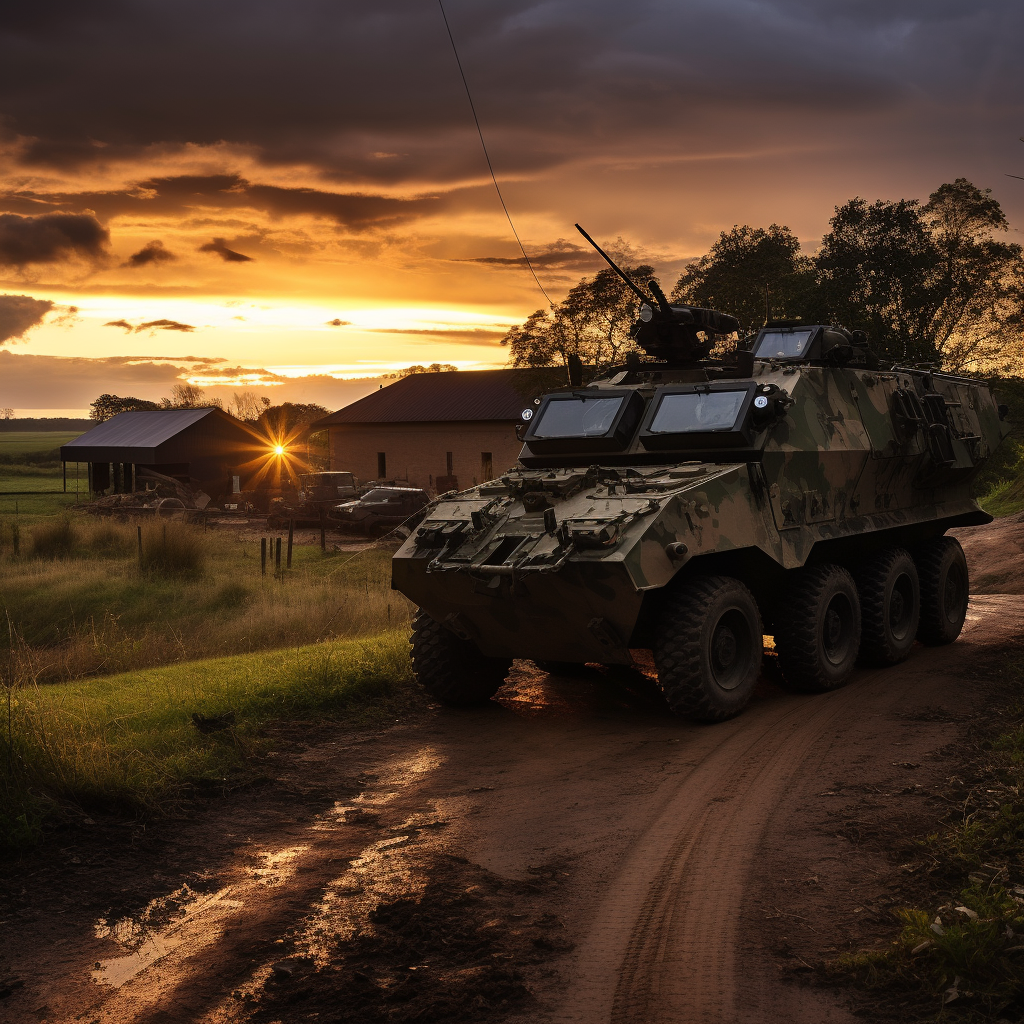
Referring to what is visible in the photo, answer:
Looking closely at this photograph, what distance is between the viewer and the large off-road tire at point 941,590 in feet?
42.2

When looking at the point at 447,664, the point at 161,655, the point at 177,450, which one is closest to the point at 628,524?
the point at 447,664

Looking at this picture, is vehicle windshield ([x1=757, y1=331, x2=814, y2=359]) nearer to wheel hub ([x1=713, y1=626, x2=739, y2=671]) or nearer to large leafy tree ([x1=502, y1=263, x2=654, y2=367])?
wheel hub ([x1=713, y1=626, x2=739, y2=671])

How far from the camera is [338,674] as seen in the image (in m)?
10.3

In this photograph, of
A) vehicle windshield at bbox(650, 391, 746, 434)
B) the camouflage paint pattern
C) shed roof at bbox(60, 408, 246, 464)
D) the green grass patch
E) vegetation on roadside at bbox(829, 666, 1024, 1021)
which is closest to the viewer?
vegetation on roadside at bbox(829, 666, 1024, 1021)

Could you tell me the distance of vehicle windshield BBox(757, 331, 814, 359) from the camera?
1132cm

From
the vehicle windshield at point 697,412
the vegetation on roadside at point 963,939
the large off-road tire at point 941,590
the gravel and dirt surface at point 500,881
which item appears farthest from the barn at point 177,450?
the vegetation on roadside at point 963,939

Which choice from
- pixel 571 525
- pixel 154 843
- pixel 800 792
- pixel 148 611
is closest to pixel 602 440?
pixel 571 525

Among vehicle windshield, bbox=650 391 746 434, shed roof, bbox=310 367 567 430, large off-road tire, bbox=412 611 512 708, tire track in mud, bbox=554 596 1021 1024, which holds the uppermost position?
shed roof, bbox=310 367 567 430

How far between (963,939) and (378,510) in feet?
93.8

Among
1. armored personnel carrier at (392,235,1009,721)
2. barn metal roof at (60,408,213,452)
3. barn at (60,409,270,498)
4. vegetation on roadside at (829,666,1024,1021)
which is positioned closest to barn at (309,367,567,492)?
barn at (60,409,270,498)

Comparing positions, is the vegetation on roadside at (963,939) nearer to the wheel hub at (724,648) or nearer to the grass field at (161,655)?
the wheel hub at (724,648)

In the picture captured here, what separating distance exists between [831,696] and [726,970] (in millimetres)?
5898

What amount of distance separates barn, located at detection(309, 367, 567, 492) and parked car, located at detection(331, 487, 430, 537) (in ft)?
40.9

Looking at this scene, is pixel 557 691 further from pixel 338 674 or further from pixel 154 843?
pixel 154 843
